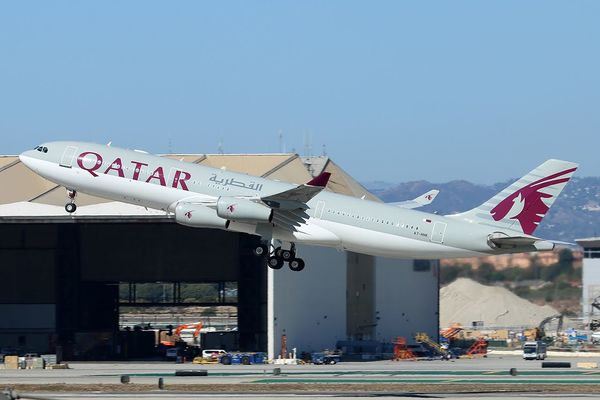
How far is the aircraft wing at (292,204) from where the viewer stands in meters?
70.6

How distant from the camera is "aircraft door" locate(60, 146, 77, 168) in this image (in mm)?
76125

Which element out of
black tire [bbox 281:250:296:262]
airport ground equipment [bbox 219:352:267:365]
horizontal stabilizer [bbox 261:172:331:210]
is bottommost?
airport ground equipment [bbox 219:352:267:365]

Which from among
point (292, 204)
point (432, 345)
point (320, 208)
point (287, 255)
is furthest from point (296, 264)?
point (432, 345)

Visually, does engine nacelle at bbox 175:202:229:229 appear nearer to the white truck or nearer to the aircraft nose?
the aircraft nose

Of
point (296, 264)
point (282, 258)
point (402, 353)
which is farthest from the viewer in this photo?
point (402, 353)

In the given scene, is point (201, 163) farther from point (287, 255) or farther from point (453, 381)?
point (453, 381)

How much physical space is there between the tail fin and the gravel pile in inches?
3458

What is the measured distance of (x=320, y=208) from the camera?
7469 cm

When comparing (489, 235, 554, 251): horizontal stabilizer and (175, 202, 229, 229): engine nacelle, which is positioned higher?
(175, 202, 229, 229): engine nacelle

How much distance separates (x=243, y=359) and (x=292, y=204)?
3656cm

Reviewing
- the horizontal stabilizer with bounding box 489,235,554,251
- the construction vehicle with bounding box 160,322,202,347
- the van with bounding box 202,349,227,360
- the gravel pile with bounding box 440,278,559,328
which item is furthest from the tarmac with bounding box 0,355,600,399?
the gravel pile with bounding box 440,278,559,328

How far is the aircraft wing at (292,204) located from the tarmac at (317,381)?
1008 centimetres

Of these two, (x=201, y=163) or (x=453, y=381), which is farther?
(x=201, y=163)

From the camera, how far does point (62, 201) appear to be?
115 metres
